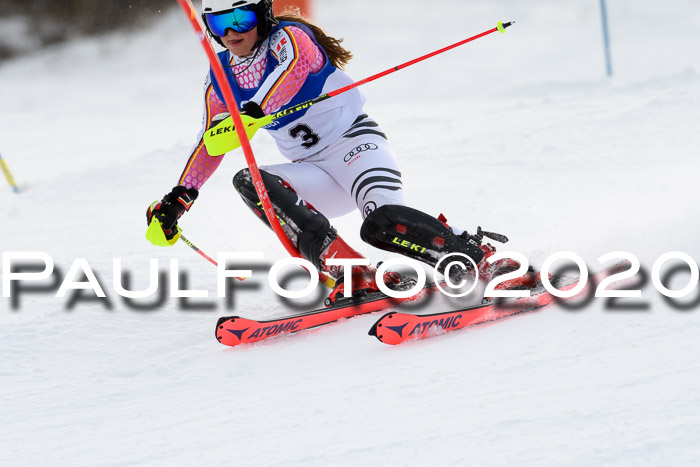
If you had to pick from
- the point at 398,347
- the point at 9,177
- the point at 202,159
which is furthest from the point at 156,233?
the point at 9,177

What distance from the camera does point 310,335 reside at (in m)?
2.76

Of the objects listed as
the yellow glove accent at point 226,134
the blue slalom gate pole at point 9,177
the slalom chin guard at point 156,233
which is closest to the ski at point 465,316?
the yellow glove accent at point 226,134

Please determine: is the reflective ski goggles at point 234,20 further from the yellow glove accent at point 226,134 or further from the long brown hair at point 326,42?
the yellow glove accent at point 226,134

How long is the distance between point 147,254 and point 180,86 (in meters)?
8.79

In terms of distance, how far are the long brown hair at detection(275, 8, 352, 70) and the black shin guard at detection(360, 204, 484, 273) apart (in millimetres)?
679

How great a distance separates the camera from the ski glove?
283 cm

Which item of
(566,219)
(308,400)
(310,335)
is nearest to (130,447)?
(308,400)

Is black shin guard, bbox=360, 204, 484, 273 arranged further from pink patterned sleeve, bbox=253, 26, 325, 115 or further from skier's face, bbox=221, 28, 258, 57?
skier's face, bbox=221, 28, 258, 57

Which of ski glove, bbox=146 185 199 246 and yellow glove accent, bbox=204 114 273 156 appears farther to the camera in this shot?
ski glove, bbox=146 185 199 246

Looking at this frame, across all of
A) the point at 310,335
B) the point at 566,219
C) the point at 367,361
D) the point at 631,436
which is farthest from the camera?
the point at 566,219

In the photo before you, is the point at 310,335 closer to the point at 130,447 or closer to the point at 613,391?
the point at 130,447

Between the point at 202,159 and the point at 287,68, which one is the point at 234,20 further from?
the point at 202,159

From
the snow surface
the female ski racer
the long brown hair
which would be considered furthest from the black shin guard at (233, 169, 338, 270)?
the long brown hair

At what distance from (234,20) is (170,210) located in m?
0.69
